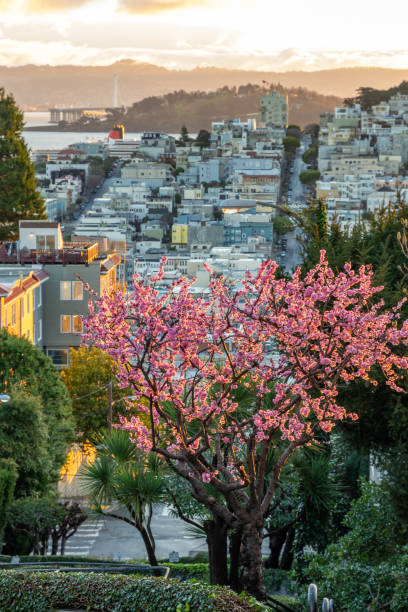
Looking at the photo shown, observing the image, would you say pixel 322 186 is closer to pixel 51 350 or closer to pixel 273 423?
pixel 51 350

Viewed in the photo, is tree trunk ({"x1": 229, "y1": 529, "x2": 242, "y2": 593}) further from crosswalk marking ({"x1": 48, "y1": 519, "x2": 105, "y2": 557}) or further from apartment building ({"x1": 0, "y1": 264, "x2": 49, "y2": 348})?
apartment building ({"x1": 0, "y1": 264, "x2": 49, "y2": 348})

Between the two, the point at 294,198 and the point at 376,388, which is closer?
the point at 376,388

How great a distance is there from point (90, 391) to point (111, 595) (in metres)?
16.9

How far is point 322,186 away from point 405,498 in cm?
12141

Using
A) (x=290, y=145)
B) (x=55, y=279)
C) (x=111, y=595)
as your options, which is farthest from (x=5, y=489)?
(x=290, y=145)

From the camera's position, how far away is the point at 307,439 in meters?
7.94

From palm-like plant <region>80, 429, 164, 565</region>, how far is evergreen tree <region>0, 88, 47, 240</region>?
20.8 m

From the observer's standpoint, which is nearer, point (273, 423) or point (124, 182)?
point (273, 423)

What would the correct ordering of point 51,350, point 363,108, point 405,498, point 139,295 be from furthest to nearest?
point 363,108
point 51,350
point 405,498
point 139,295

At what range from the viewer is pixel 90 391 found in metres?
23.2

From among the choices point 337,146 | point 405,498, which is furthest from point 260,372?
point 337,146

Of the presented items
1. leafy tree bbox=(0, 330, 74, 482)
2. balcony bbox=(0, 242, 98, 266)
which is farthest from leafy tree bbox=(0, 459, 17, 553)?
balcony bbox=(0, 242, 98, 266)

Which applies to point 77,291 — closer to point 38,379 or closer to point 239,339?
point 38,379

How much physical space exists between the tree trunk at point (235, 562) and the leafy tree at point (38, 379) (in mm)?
9349
